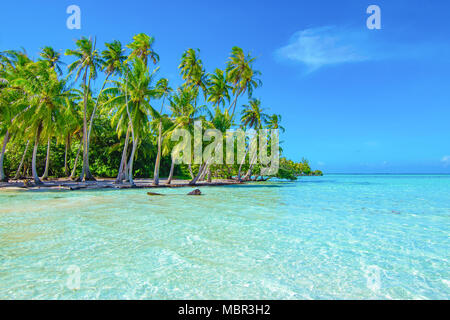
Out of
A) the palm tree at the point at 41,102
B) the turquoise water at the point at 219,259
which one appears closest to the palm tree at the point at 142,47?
the palm tree at the point at 41,102

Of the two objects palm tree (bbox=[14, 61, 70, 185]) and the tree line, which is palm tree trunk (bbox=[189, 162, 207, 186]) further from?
palm tree (bbox=[14, 61, 70, 185])

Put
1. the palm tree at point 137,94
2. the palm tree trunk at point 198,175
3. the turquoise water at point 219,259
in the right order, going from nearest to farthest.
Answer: the turquoise water at point 219,259 → the palm tree at point 137,94 → the palm tree trunk at point 198,175

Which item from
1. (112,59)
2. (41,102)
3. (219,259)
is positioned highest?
(112,59)

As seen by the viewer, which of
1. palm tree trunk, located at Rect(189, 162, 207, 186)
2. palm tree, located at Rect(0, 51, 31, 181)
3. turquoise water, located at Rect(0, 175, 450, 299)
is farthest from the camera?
palm tree trunk, located at Rect(189, 162, 207, 186)

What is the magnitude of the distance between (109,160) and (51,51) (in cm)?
1289

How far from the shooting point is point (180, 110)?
2306 centimetres

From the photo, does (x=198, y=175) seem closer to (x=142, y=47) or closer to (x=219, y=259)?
(x=142, y=47)

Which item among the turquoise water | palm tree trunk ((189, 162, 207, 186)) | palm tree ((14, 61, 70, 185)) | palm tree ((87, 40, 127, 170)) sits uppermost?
palm tree ((87, 40, 127, 170))

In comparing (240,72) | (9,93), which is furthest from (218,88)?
(9,93)

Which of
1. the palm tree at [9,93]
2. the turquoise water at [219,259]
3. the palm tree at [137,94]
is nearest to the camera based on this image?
the turquoise water at [219,259]

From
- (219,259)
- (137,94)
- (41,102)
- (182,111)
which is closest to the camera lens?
(219,259)

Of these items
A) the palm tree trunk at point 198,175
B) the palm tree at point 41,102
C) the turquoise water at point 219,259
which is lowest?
the turquoise water at point 219,259

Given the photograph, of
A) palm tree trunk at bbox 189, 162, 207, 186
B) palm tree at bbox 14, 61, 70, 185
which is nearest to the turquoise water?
palm tree at bbox 14, 61, 70, 185

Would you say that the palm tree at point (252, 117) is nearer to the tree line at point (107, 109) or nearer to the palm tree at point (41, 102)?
the tree line at point (107, 109)
